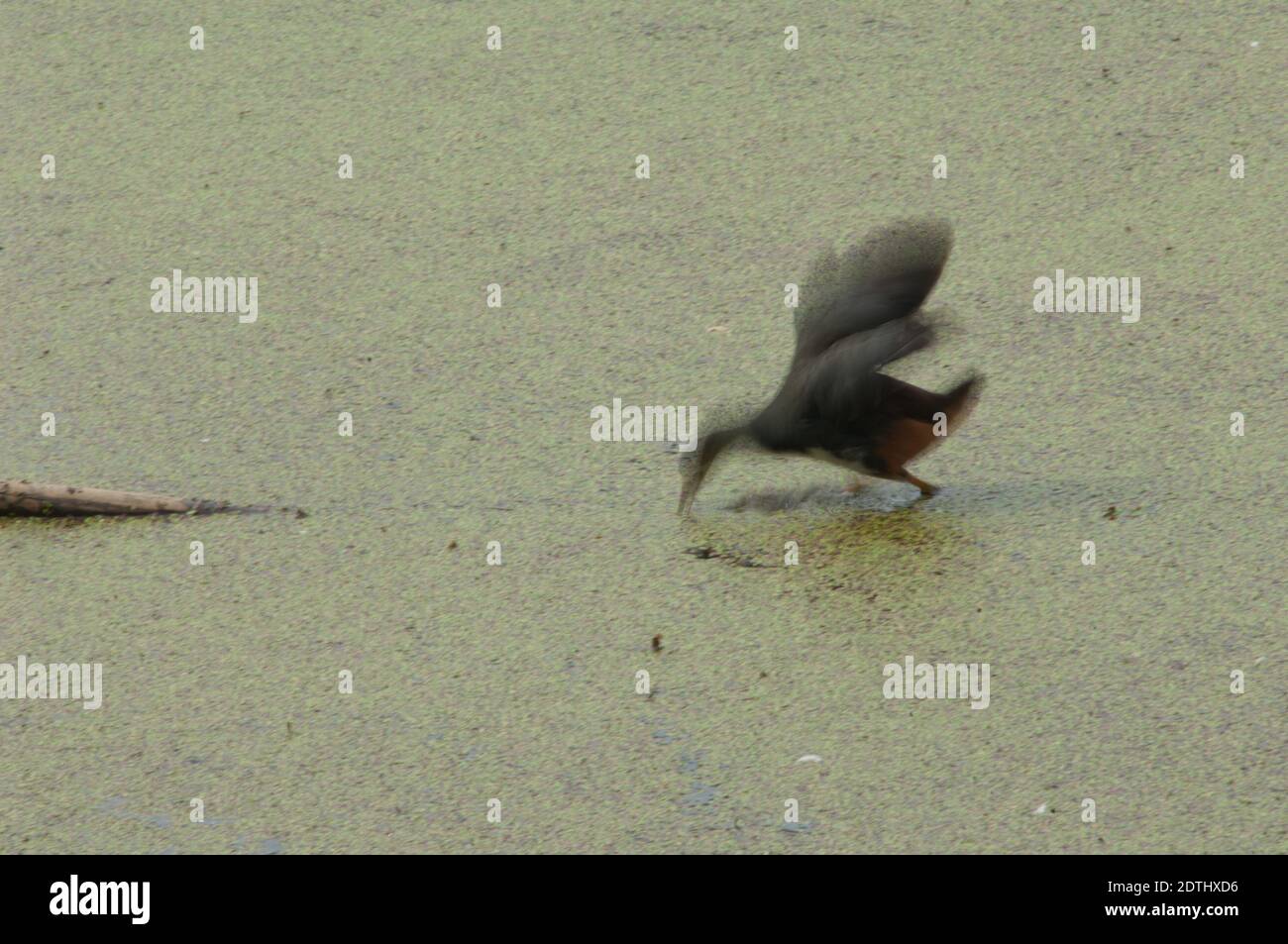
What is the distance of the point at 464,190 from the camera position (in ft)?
14.6

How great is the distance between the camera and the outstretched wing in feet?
10.6

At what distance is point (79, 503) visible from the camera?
3.45m

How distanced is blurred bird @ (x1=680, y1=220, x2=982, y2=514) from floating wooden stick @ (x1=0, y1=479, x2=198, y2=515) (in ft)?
3.16

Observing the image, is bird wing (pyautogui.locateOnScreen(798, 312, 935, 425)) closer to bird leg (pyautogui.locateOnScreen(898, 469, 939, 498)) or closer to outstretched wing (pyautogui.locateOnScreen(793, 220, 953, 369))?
outstretched wing (pyautogui.locateOnScreen(793, 220, 953, 369))

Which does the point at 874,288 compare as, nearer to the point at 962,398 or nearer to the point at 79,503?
the point at 962,398

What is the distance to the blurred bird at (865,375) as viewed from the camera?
10.4 ft

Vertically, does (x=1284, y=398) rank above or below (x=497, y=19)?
below

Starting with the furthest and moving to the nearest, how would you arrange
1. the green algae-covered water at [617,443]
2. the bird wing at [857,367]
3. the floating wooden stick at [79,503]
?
the floating wooden stick at [79,503] → the bird wing at [857,367] → the green algae-covered water at [617,443]

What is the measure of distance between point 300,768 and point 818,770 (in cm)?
77

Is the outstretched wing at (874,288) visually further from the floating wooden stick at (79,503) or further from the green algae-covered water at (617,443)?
the floating wooden stick at (79,503)

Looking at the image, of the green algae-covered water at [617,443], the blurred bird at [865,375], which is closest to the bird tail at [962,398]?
the blurred bird at [865,375]

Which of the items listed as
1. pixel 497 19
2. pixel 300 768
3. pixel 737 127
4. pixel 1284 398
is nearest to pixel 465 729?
pixel 300 768

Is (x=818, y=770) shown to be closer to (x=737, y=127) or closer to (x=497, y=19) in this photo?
(x=737, y=127)

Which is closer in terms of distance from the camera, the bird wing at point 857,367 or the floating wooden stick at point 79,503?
the bird wing at point 857,367
